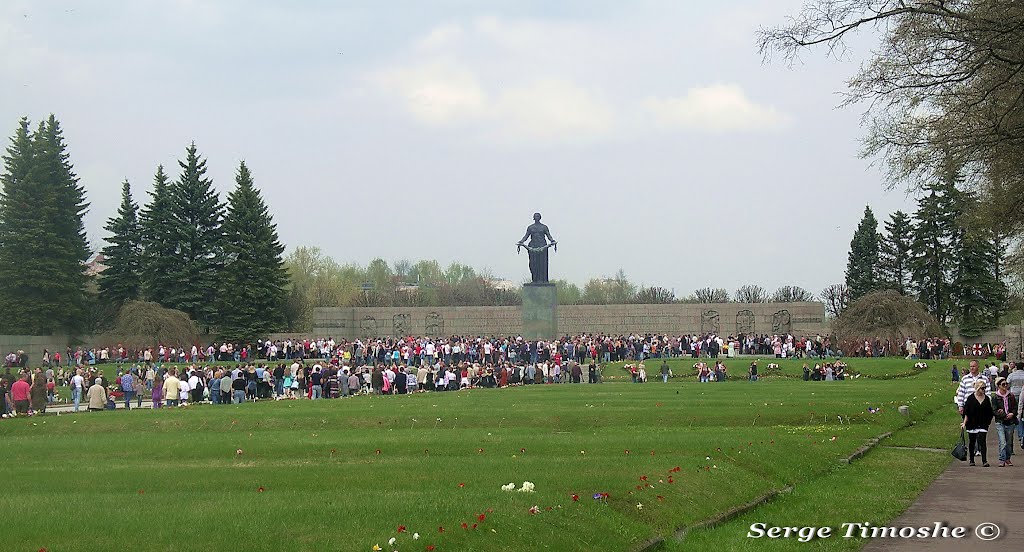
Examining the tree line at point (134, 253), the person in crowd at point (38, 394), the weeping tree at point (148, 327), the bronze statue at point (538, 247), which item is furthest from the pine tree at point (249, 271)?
the person in crowd at point (38, 394)

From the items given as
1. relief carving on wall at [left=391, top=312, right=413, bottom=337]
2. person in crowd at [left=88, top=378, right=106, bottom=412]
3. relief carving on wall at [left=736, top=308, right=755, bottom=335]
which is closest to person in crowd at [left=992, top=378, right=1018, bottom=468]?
person in crowd at [left=88, top=378, right=106, bottom=412]

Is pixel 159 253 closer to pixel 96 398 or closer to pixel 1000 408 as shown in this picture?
pixel 96 398

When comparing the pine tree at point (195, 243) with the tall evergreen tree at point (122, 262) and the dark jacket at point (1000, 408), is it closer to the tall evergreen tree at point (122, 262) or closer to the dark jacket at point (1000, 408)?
the tall evergreen tree at point (122, 262)

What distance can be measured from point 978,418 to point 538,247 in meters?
42.4

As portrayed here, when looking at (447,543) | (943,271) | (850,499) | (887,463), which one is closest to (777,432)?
(887,463)

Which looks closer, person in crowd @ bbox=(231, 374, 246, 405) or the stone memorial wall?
person in crowd @ bbox=(231, 374, 246, 405)

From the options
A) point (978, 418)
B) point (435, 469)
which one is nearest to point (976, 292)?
point (978, 418)

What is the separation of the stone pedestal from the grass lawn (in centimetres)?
2765

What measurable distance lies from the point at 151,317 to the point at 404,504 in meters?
48.2

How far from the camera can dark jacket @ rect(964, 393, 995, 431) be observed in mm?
18672

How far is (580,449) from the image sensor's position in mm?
19062

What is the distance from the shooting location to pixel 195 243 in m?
67.0

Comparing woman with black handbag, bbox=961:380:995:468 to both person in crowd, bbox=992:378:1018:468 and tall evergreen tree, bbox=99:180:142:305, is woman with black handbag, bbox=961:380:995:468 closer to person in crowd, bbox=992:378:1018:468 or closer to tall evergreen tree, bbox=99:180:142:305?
Answer: person in crowd, bbox=992:378:1018:468

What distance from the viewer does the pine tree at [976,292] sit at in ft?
227
